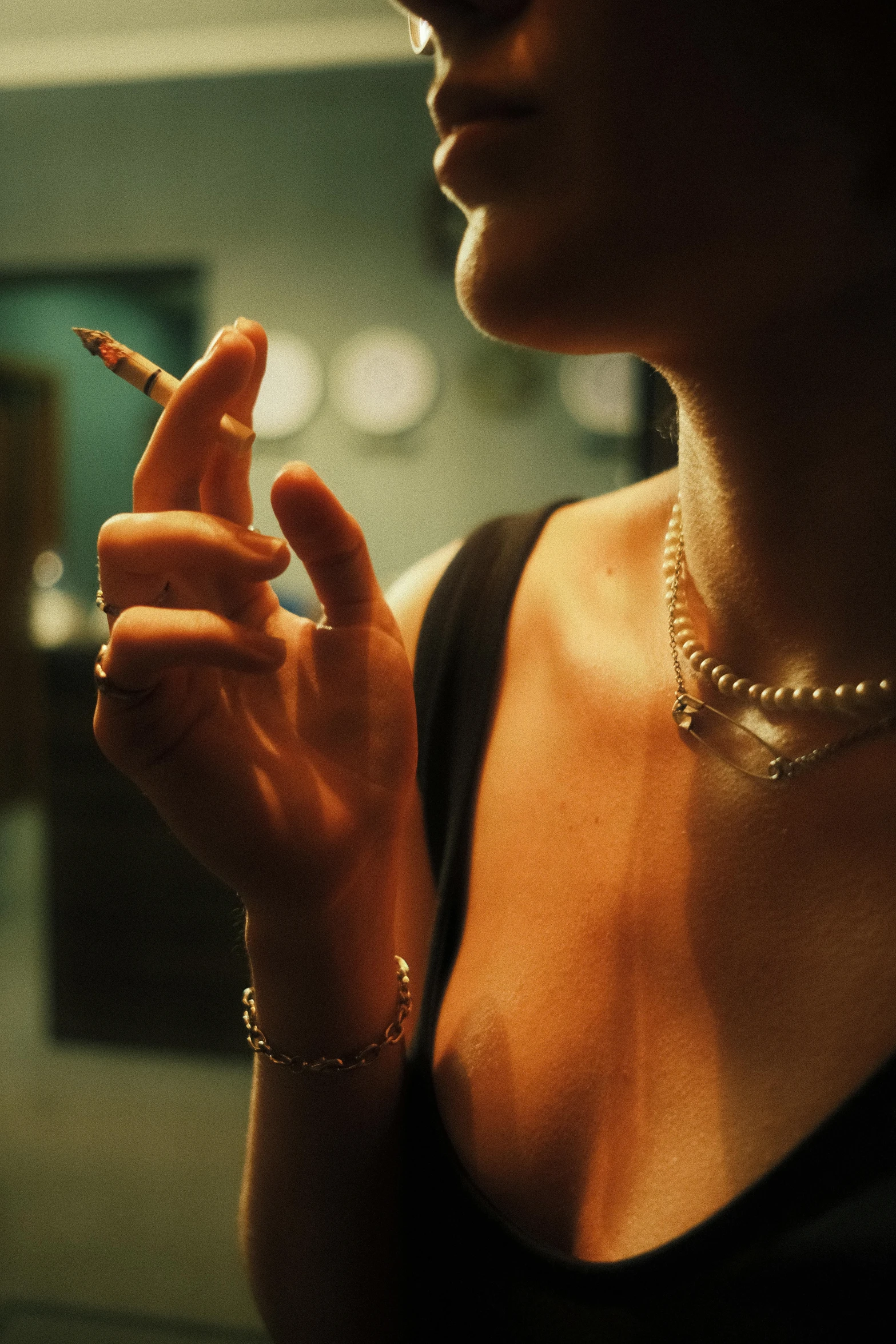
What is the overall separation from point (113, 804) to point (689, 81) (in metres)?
3.07

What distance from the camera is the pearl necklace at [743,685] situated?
626 mm

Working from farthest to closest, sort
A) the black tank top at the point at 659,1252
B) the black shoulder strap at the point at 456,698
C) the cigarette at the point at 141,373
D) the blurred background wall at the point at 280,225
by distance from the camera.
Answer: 1. the blurred background wall at the point at 280,225
2. the black shoulder strap at the point at 456,698
3. the cigarette at the point at 141,373
4. the black tank top at the point at 659,1252

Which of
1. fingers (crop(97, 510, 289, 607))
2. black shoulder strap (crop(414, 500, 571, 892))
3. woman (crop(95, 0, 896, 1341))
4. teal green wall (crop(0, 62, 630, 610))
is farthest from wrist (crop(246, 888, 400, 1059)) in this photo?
teal green wall (crop(0, 62, 630, 610))

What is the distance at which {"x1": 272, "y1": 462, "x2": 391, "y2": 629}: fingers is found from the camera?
591 mm

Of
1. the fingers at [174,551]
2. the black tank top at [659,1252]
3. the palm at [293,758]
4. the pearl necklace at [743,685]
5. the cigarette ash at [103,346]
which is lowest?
the black tank top at [659,1252]

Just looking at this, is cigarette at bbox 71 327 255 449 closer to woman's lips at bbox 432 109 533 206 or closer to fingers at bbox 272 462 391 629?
fingers at bbox 272 462 391 629

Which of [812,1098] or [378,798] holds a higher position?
[378,798]

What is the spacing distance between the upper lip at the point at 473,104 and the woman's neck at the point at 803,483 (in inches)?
6.2

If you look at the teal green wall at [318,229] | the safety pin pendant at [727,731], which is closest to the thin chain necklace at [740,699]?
the safety pin pendant at [727,731]

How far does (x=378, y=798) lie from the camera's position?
0.65 meters

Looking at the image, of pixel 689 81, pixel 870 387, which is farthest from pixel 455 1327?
pixel 689 81

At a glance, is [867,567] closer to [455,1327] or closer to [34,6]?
[455,1327]

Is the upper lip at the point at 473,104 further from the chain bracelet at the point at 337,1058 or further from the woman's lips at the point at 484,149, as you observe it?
the chain bracelet at the point at 337,1058

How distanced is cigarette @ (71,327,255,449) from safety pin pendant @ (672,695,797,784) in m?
0.33
